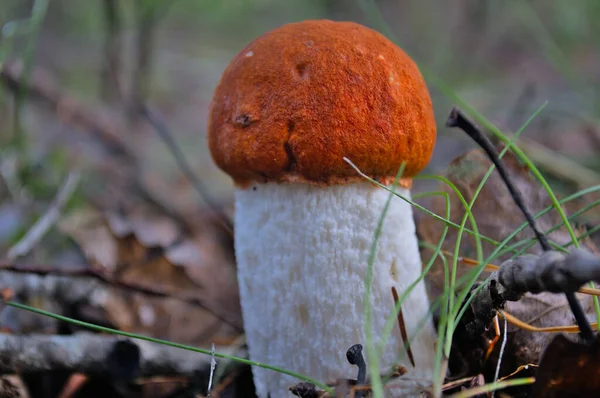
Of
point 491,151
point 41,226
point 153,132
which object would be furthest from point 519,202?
point 153,132

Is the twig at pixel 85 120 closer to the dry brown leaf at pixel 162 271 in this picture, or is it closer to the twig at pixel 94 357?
the dry brown leaf at pixel 162 271

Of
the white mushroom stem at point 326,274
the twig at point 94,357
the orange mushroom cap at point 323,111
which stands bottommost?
the twig at point 94,357

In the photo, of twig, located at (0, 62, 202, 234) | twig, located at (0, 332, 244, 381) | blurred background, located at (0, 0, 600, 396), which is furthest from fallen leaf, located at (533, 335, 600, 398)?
twig, located at (0, 62, 202, 234)

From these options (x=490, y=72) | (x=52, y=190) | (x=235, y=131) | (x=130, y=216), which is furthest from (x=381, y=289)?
(x=490, y=72)

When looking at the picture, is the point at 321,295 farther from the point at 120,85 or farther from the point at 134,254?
the point at 120,85

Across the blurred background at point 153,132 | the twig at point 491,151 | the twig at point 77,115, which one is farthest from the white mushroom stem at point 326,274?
the twig at point 77,115

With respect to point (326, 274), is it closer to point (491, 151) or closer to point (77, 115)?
point (491, 151)
